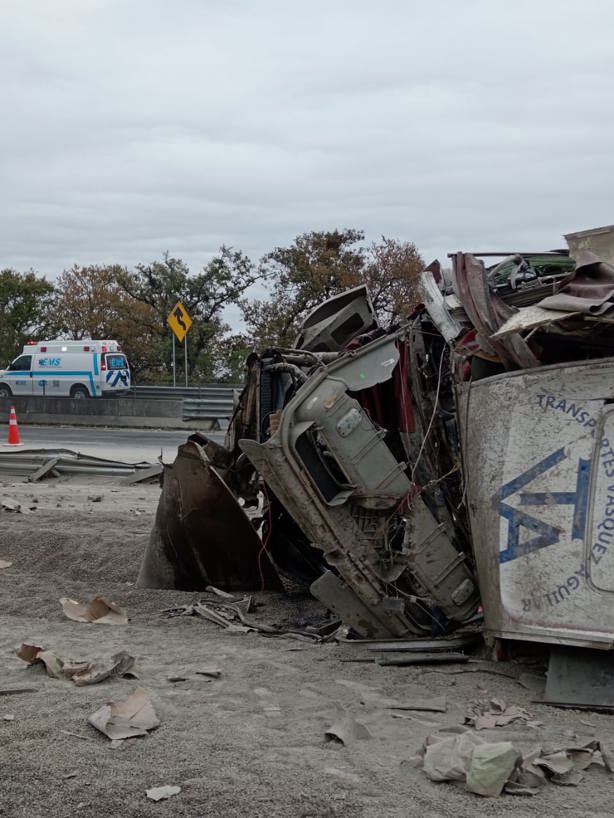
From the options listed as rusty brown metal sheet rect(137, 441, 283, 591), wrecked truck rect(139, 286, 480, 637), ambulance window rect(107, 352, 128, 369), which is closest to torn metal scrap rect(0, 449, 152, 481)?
rusty brown metal sheet rect(137, 441, 283, 591)

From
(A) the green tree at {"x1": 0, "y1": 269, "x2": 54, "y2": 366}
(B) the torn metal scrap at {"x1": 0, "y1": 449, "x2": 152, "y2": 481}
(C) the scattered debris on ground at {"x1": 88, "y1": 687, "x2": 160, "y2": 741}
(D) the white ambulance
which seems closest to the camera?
(C) the scattered debris on ground at {"x1": 88, "y1": 687, "x2": 160, "y2": 741}

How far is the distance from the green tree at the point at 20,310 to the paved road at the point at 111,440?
17403mm

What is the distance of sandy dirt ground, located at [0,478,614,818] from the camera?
3.52m

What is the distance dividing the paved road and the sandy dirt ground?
10.4 metres

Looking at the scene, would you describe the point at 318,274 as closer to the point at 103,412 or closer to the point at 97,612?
the point at 103,412

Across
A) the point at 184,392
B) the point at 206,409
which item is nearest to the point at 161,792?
the point at 206,409

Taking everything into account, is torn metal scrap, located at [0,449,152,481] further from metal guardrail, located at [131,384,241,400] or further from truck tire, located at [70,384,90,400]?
truck tire, located at [70,384,90,400]

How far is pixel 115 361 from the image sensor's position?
1334 inches

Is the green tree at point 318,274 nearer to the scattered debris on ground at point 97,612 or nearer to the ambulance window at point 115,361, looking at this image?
the ambulance window at point 115,361

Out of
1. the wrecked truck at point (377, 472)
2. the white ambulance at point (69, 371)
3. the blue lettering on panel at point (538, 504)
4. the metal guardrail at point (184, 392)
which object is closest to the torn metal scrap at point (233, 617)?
the wrecked truck at point (377, 472)

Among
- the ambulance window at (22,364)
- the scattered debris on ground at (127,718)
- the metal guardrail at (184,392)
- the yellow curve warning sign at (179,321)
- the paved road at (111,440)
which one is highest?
the yellow curve warning sign at (179,321)

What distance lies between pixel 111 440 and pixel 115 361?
12769mm

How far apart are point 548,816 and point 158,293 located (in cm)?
3703

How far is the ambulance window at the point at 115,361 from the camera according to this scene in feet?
111
